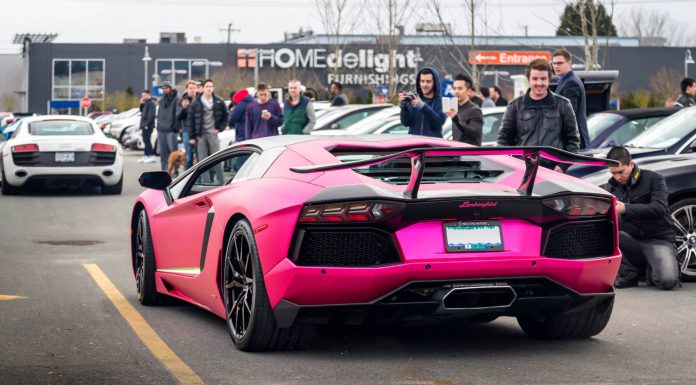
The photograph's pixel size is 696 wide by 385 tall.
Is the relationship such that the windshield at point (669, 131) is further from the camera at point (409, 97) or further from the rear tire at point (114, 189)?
the rear tire at point (114, 189)

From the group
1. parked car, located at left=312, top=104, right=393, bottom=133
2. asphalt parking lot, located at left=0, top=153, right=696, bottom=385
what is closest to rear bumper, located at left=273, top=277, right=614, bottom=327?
asphalt parking lot, located at left=0, top=153, right=696, bottom=385

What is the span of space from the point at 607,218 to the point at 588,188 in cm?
19

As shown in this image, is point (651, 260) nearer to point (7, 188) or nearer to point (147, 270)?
point (147, 270)

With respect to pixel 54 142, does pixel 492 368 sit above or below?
below

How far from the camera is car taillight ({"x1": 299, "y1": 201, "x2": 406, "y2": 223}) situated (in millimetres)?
6289

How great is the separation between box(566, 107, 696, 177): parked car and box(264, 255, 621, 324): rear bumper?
5.92m

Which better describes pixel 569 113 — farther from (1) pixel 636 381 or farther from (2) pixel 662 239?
(1) pixel 636 381

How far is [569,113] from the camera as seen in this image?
10.2m

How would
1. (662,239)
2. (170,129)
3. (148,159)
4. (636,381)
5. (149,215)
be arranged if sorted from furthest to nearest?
1. (148,159)
2. (170,129)
3. (662,239)
4. (149,215)
5. (636,381)

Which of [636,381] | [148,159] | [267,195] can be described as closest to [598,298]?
[636,381]

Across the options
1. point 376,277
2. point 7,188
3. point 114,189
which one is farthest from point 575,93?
point 7,188

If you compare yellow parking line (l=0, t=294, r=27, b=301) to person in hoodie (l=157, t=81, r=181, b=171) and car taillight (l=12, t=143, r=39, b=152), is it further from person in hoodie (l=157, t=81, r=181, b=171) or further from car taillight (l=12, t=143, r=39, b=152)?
person in hoodie (l=157, t=81, r=181, b=171)

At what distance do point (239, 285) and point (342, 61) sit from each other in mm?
80145

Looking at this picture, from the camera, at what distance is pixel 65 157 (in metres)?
20.8
